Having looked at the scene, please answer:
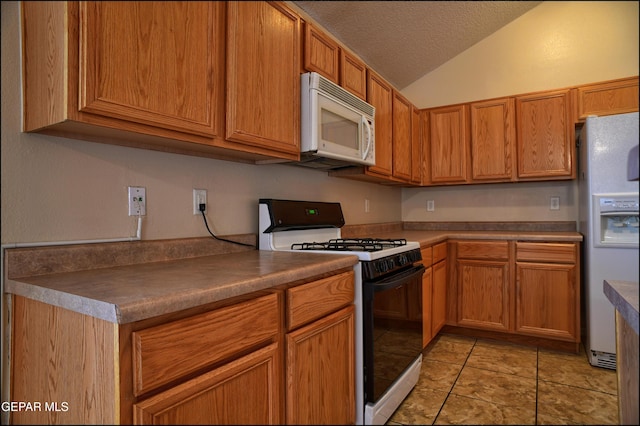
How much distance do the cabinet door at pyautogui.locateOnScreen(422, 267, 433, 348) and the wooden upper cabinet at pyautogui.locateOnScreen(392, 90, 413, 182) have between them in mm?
766

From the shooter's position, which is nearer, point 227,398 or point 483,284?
point 227,398

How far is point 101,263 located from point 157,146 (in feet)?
1.47

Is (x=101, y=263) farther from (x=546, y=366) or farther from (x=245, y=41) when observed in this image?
(x=546, y=366)

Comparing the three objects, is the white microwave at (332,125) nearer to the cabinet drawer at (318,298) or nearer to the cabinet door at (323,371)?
the cabinet drawer at (318,298)

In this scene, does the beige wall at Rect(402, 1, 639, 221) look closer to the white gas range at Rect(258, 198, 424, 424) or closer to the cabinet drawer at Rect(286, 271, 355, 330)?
the white gas range at Rect(258, 198, 424, 424)

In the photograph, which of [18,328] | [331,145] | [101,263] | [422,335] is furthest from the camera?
[422,335]

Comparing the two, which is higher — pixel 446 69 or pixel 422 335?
pixel 446 69

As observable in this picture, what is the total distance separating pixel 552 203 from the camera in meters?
2.85

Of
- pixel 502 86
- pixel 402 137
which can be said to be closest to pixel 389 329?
pixel 402 137

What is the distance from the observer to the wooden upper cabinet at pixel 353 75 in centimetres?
187

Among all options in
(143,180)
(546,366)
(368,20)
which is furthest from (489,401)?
(368,20)

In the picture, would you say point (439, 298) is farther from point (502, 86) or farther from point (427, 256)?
point (502, 86)

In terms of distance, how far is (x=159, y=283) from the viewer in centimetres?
90

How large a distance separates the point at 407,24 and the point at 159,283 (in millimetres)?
1561
